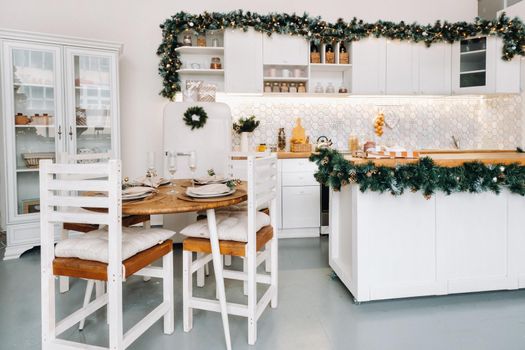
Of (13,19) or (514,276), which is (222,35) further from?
(514,276)

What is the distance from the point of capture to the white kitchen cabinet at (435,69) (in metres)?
4.50

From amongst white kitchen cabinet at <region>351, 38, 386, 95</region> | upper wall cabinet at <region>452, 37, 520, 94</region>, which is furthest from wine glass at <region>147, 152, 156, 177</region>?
upper wall cabinet at <region>452, 37, 520, 94</region>

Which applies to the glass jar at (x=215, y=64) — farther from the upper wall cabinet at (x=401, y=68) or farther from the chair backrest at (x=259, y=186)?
the chair backrest at (x=259, y=186)

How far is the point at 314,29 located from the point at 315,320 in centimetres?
318

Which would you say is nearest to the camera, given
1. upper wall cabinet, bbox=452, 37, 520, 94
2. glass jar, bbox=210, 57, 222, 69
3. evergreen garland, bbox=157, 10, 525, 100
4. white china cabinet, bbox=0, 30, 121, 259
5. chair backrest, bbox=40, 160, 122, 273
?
chair backrest, bbox=40, 160, 122, 273

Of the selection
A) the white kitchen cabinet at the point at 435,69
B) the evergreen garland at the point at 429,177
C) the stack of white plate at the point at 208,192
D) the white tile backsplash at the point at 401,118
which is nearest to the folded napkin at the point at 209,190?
the stack of white plate at the point at 208,192

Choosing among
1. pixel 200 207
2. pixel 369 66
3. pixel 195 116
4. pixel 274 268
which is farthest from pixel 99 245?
pixel 369 66

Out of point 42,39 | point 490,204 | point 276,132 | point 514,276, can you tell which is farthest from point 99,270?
point 276,132

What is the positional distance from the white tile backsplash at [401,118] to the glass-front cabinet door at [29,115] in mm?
1789

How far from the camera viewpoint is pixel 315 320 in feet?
7.18

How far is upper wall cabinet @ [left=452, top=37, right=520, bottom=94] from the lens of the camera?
4367 millimetres

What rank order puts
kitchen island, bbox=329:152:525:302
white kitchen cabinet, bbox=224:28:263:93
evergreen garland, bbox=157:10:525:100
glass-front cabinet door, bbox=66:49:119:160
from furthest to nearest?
white kitchen cabinet, bbox=224:28:263:93 < evergreen garland, bbox=157:10:525:100 < glass-front cabinet door, bbox=66:49:119:160 < kitchen island, bbox=329:152:525:302

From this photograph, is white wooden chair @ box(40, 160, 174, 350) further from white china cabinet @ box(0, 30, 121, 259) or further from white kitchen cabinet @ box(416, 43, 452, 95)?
white kitchen cabinet @ box(416, 43, 452, 95)

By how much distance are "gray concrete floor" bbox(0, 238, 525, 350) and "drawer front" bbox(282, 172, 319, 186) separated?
1.36 meters
